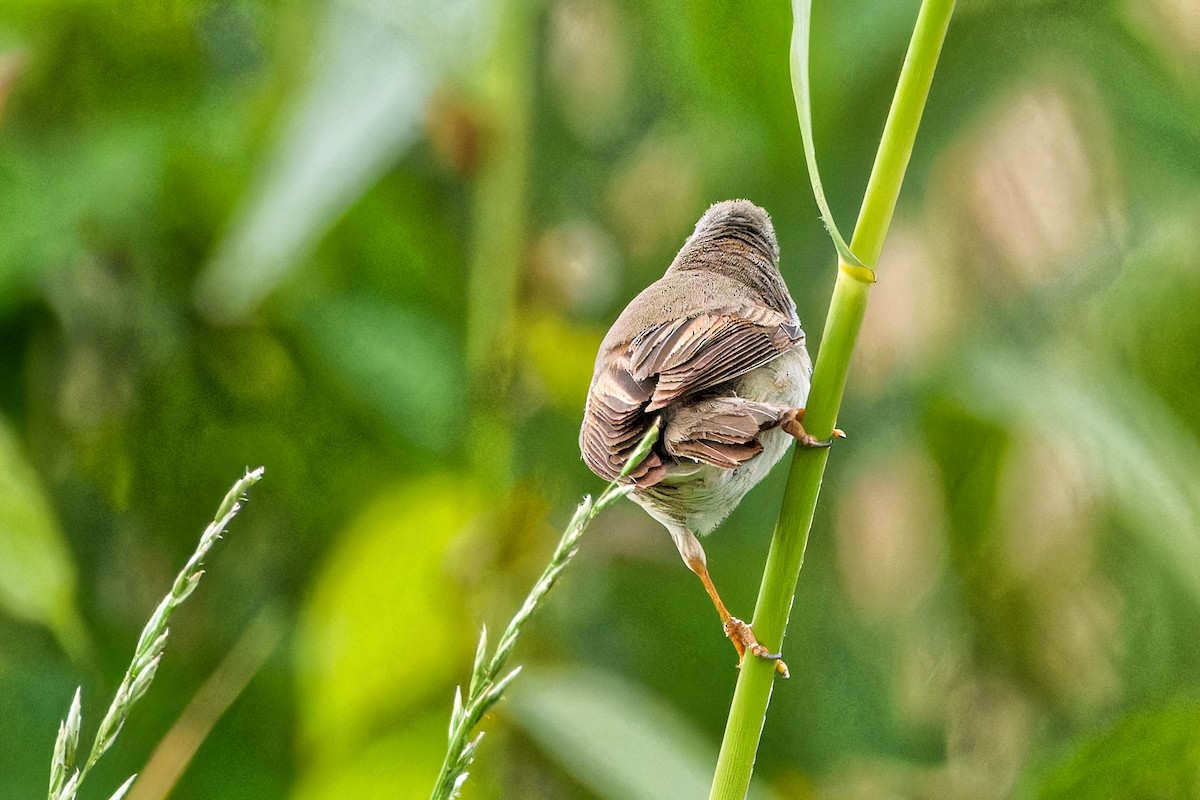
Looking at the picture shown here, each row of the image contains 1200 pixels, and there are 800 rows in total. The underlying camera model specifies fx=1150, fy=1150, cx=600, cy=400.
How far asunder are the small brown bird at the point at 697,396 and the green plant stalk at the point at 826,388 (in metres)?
0.17

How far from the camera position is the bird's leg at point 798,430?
936 mm

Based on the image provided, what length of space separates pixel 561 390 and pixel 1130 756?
0.91 meters

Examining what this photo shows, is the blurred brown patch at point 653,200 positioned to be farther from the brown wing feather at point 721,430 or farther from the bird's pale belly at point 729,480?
the brown wing feather at point 721,430

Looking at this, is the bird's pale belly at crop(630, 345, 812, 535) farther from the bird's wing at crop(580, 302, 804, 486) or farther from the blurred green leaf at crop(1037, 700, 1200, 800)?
the blurred green leaf at crop(1037, 700, 1200, 800)

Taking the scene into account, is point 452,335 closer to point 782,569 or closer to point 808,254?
point 808,254

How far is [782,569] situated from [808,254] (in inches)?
44.5

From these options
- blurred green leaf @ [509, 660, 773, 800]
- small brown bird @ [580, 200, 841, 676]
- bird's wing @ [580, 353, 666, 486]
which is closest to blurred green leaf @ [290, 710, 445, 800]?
blurred green leaf @ [509, 660, 773, 800]

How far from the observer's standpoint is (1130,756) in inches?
50.6

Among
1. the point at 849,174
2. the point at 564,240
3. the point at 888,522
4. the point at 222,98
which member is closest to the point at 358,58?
the point at 564,240

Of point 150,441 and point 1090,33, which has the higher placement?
point 1090,33

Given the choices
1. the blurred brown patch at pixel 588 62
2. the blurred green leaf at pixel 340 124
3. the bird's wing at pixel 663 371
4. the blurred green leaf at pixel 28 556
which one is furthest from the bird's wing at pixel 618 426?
the blurred brown patch at pixel 588 62

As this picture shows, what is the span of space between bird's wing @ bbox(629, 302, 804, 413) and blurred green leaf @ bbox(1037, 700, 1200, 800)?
557 millimetres

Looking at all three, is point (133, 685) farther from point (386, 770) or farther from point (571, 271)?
→ point (571, 271)

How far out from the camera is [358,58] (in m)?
1.46
